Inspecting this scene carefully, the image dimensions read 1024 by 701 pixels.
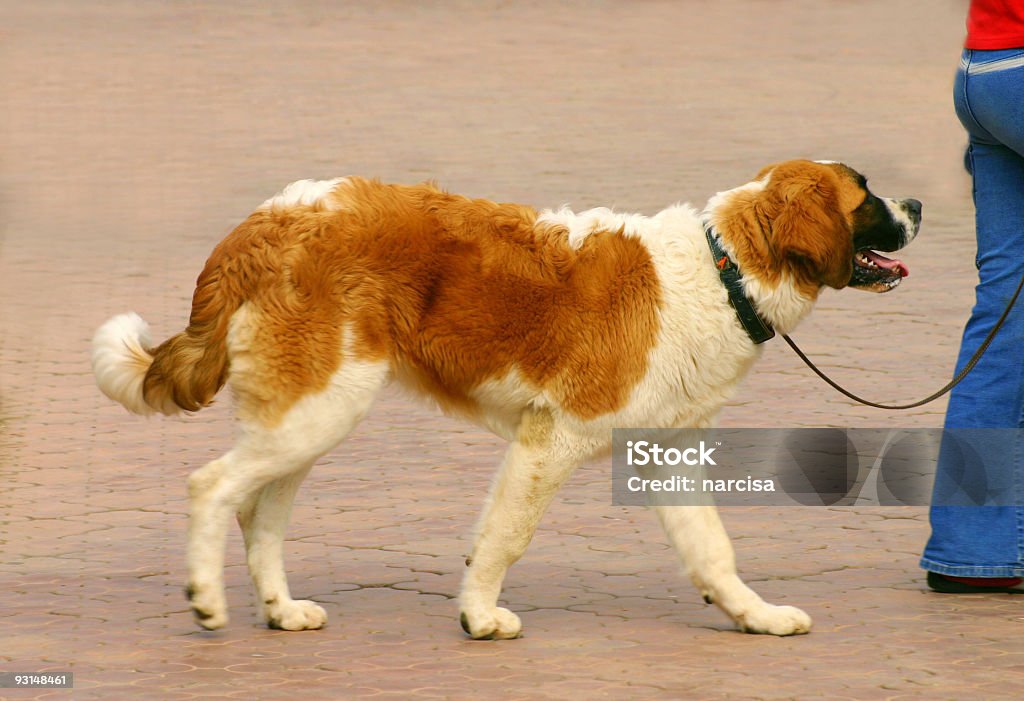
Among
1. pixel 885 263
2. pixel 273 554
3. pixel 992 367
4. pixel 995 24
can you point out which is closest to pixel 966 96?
pixel 995 24

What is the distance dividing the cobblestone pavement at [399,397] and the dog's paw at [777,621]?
8cm

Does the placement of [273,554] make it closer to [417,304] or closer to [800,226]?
[417,304]

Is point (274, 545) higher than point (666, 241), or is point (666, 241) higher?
point (666, 241)

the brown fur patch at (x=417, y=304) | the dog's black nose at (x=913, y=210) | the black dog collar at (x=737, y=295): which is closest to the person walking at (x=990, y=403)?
the dog's black nose at (x=913, y=210)

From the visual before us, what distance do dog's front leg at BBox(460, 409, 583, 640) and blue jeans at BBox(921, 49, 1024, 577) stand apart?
1.38m

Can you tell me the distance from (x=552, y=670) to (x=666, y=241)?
4.55 feet

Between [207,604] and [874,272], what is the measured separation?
231 cm

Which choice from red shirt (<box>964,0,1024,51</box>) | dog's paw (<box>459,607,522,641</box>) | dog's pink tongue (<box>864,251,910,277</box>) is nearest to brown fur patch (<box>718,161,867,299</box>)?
dog's pink tongue (<box>864,251,910,277</box>)

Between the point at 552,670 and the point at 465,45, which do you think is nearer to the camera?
the point at 552,670

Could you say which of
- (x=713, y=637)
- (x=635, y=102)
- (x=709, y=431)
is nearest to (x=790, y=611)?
(x=713, y=637)

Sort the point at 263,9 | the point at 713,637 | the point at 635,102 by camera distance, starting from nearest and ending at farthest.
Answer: the point at 713,637, the point at 635,102, the point at 263,9

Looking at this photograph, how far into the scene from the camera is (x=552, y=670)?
4977 mm

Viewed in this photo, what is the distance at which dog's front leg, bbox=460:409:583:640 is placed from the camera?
5281mm

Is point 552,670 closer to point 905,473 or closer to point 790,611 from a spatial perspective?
point 790,611
